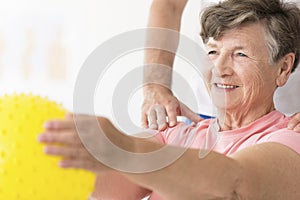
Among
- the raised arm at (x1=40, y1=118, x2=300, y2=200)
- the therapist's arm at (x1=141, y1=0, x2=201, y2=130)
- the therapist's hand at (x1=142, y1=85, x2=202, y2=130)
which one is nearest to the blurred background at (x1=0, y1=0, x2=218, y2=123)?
the therapist's arm at (x1=141, y1=0, x2=201, y2=130)

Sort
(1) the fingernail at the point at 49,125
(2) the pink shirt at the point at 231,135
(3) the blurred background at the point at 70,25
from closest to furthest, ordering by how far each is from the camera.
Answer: (1) the fingernail at the point at 49,125 < (2) the pink shirt at the point at 231,135 < (3) the blurred background at the point at 70,25

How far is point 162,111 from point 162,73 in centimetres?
21

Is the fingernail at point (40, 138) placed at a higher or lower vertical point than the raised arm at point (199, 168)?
higher

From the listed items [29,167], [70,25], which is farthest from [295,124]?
[70,25]

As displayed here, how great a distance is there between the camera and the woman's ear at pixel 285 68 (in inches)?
61.4

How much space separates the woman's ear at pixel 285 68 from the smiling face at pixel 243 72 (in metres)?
0.02

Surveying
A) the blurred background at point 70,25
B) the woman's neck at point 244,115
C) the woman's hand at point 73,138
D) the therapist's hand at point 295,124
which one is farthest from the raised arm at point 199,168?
the blurred background at point 70,25

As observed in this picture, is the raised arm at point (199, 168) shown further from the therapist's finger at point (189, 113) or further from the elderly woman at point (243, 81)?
the therapist's finger at point (189, 113)

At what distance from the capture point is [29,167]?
87cm

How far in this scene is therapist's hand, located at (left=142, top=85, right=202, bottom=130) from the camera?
152 cm

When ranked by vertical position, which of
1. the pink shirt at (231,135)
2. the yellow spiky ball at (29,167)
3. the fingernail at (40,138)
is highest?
the fingernail at (40,138)

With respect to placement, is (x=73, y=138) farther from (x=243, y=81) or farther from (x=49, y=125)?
(x=243, y=81)

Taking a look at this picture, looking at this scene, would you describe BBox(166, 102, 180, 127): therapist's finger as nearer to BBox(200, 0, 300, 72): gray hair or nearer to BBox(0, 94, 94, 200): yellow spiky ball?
BBox(200, 0, 300, 72): gray hair

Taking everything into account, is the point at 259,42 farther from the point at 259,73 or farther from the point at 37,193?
the point at 37,193
